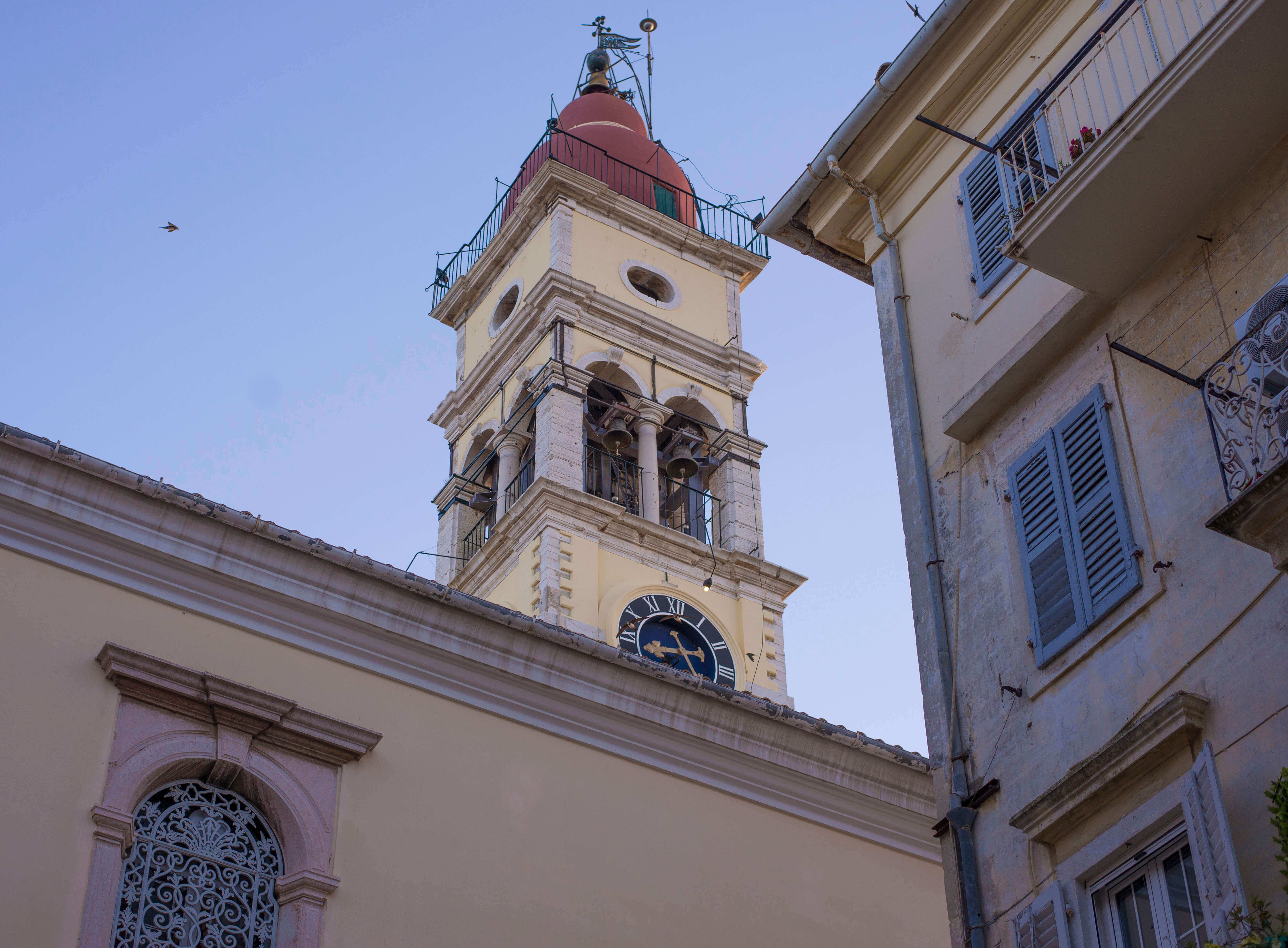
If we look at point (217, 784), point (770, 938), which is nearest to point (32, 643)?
point (217, 784)

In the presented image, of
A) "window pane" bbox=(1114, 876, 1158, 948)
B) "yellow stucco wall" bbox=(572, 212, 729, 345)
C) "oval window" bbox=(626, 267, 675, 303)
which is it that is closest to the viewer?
"window pane" bbox=(1114, 876, 1158, 948)

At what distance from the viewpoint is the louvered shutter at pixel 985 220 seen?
10.9 metres

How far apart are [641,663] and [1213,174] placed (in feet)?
21.1

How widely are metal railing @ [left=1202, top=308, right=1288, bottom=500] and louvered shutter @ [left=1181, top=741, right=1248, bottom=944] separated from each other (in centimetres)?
123

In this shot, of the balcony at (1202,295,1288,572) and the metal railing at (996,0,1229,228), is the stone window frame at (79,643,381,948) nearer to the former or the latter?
the metal railing at (996,0,1229,228)

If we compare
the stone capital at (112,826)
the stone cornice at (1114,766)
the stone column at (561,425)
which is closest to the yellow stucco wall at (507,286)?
the stone column at (561,425)

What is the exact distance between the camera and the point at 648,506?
3128 centimetres

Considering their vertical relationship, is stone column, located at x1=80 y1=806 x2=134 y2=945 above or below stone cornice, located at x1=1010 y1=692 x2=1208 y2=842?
above

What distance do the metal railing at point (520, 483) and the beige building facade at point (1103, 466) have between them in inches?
821

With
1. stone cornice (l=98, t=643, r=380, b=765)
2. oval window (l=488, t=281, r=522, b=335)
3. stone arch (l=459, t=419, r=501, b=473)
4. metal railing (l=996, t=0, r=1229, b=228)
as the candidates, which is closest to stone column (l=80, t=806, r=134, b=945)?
stone cornice (l=98, t=643, r=380, b=765)

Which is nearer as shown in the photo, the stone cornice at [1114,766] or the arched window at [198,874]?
the stone cornice at [1114,766]

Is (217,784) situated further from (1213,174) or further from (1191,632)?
(1213,174)

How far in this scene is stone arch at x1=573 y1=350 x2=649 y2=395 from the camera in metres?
32.9

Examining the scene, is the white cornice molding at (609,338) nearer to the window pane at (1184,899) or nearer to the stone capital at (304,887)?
the stone capital at (304,887)
